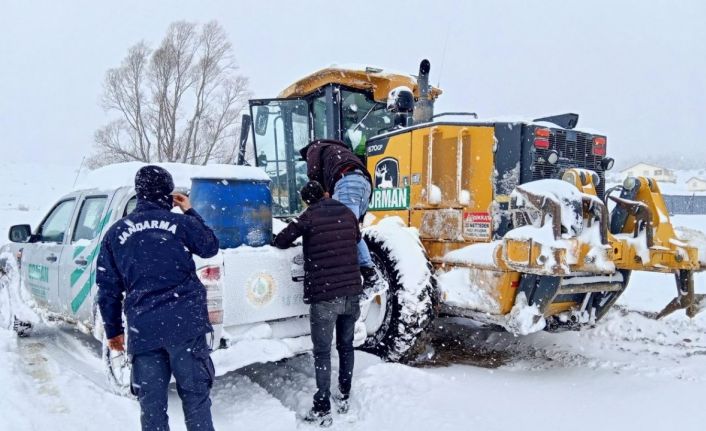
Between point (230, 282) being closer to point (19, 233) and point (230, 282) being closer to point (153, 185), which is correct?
point (153, 185)

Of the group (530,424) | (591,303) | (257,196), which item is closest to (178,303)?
(257,196)

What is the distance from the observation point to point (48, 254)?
5359 mm

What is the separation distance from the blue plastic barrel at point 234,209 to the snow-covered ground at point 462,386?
122 cm

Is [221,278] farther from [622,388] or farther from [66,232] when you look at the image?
[622,388]

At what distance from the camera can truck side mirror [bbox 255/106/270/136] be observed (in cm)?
716

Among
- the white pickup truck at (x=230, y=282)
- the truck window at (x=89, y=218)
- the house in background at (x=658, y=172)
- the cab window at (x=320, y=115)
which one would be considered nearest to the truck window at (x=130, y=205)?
the white pickup truck at (x=230, y=282)

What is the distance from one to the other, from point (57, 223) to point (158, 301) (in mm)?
3535

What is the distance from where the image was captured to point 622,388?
409cm

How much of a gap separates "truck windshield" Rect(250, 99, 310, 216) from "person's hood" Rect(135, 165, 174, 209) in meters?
4.22

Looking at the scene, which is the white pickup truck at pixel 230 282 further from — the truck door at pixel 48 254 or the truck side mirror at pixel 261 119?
the truck side mirror at pixel 261 119

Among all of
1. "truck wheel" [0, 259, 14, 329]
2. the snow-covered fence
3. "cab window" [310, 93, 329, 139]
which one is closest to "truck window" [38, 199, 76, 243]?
"truck wheel" [0, 259, 14, 329]

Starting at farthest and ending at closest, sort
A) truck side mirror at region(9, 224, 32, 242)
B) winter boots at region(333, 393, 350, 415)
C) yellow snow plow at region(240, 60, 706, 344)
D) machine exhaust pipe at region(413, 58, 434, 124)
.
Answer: machine exhaust pipe at region(413, 58, 434, 124)
truck side mirror at region(9, 224, 32, 242)
yellow snow plow at region(240, 60, 706, 344)
winter boots at region(333, 393, 350, 415)

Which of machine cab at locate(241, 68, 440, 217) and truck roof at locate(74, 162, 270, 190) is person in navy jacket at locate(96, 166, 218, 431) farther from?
machine cab at locate(241, 68, 440, 217)

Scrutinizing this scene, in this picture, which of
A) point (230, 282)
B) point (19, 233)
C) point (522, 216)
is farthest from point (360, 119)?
point (19, 233)
